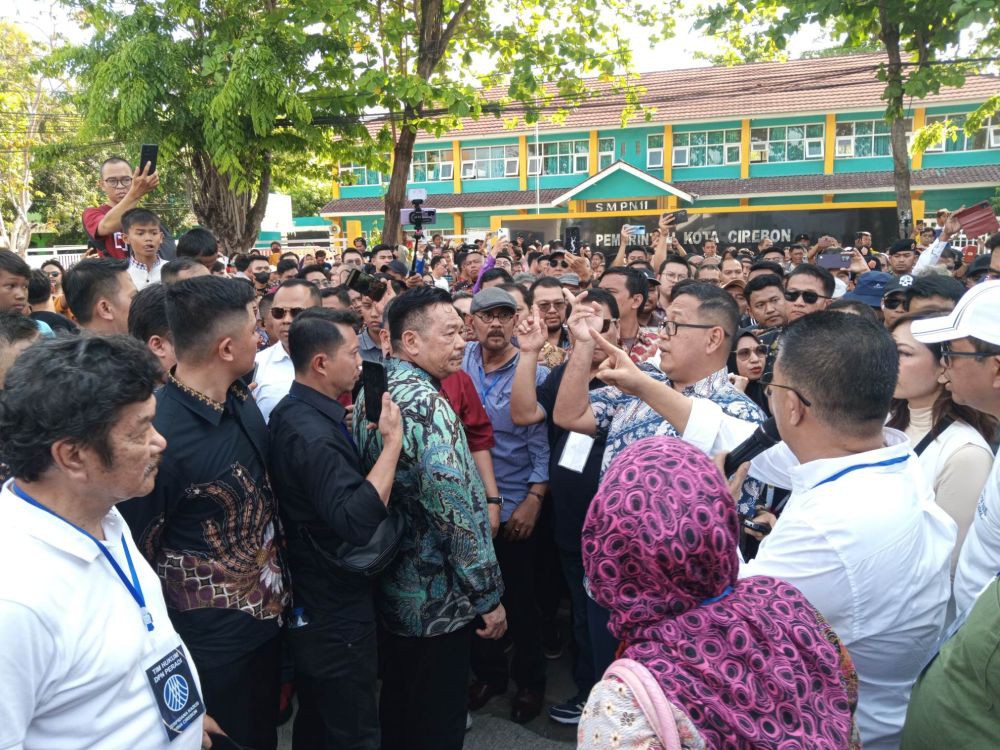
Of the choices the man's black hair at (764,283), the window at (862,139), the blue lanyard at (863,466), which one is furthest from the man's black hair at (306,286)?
the window at (862,139)

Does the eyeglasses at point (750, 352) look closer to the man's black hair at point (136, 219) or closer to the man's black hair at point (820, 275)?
the man's black hair at point (820, 275)

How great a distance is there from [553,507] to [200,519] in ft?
6.33

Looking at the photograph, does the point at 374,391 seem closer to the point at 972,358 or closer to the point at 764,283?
the point at 972,358

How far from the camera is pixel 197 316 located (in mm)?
2377

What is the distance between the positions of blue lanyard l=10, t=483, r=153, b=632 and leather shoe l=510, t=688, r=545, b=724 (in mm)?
2426

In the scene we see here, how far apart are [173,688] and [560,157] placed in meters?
32.5

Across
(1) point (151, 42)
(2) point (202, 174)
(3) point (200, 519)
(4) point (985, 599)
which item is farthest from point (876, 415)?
(2) point (202, 174)

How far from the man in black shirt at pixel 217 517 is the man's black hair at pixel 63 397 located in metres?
0.58

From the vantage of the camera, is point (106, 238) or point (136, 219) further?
point (106, 238)

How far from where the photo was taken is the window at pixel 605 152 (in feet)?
103

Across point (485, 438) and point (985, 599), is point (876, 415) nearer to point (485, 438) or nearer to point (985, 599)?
point (985, 599)

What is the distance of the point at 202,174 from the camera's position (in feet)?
46.0

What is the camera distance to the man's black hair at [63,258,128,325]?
3611mm

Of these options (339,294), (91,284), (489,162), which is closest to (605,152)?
(489,162)
